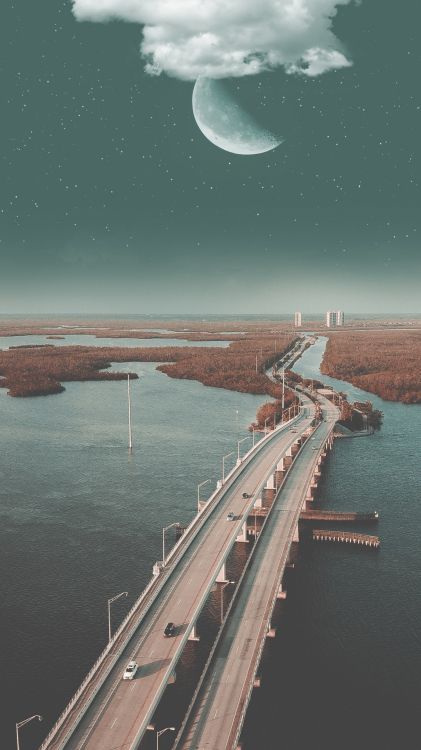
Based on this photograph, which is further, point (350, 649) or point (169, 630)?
point (350, 649)

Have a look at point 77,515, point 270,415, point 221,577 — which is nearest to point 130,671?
point 221,577

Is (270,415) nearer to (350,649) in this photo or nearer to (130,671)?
(350,649)

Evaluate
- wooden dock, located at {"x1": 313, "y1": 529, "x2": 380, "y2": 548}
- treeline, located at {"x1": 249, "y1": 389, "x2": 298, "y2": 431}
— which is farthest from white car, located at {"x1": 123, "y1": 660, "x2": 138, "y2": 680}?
treeline, located at {"x1": 249, "y1": 389, "x2": 298, "y2": 431}

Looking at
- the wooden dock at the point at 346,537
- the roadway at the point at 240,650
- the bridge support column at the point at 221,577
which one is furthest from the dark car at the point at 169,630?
the wooden dock at the point at 346,537

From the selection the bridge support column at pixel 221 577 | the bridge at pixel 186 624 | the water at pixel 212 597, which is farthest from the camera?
the bridge support column at pixel 221 577

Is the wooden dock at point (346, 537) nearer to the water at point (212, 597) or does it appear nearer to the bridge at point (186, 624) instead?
the water at point (212, 597)

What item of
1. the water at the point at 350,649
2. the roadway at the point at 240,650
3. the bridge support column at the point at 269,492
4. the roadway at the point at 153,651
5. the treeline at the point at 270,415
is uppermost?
the treeline at the point at 270,415
